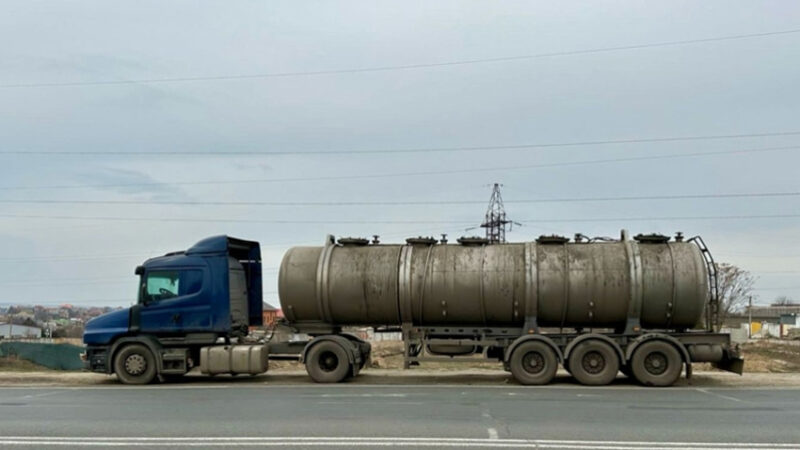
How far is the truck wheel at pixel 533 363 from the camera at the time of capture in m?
17.1

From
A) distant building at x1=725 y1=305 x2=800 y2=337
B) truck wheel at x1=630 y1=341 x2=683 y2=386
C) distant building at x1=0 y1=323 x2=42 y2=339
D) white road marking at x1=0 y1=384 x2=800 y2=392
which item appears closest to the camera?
white road marking at x1=0 y1=384 x2=800 y2=392

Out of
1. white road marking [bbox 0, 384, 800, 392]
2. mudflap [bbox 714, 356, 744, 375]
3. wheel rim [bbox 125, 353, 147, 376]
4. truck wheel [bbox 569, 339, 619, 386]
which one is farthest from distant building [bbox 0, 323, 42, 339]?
mudflap [bbox 714, 356, 744, 375]

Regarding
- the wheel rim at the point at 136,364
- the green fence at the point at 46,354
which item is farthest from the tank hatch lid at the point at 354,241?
the green fence at the point at 46,354

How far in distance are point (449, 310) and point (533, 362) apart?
2.22m

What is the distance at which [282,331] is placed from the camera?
61.3 ft

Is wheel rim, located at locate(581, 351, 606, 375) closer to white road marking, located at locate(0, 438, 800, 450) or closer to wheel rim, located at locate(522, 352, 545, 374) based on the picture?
wheel rim, located at locate(522, 352, 545, 374)

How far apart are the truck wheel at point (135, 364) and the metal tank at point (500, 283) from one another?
3340 millimetres

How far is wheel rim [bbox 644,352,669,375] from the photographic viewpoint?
1688 cm

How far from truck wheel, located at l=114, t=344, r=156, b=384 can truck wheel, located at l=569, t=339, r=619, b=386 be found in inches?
378

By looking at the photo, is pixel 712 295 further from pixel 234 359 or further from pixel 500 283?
pixel 234 359

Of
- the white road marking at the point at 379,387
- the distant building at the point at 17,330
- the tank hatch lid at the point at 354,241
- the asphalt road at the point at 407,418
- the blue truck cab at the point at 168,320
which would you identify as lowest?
the distant building at the point at 17,330

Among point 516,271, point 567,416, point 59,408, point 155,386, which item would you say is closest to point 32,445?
point 59,408

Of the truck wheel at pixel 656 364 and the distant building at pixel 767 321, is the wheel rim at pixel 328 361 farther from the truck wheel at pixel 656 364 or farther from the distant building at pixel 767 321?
the distant building at pixel 767 321

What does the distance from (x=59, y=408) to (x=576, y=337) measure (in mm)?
10531
